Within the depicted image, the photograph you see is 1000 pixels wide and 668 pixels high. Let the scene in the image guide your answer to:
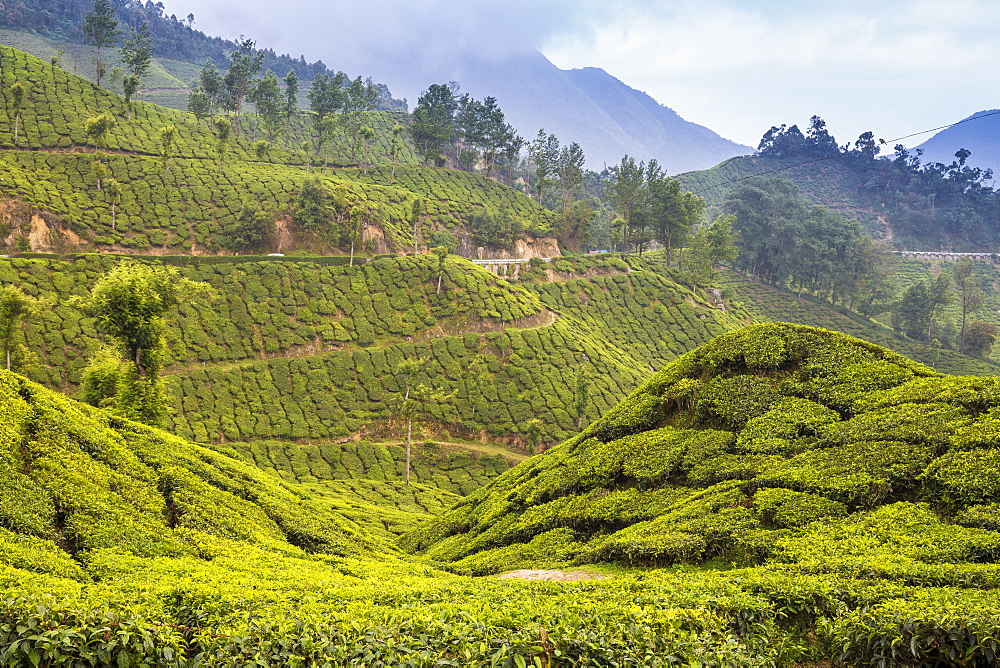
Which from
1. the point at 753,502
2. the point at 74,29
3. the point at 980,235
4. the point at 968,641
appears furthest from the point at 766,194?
the point at 74,29

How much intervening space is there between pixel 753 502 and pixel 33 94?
71813 millimetres

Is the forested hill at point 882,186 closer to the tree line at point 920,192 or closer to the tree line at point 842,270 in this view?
the tree line at point 920,192

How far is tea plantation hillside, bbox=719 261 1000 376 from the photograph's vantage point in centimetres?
6431

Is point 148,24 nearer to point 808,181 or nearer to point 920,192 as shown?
point 808,181

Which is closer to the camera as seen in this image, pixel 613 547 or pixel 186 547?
pixel 186 547

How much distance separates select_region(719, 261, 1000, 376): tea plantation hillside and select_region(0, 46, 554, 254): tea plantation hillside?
1180 inches

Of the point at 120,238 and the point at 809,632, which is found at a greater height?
the point at 120,238

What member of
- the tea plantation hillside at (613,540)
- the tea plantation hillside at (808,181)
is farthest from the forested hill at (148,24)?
the tea plantation hillside at (613,540)

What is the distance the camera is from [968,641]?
6738 millimetres

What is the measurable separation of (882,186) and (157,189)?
12462 cm

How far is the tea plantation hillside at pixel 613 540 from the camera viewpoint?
672 cm

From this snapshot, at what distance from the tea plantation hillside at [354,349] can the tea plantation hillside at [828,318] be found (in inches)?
1089

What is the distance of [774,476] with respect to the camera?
13.4 meters

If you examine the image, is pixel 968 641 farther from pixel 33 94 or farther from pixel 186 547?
pixel 33 94
